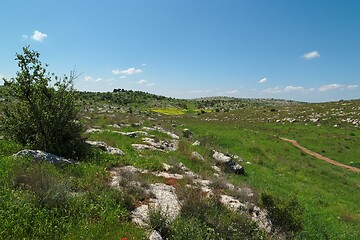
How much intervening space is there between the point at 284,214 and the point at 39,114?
12.4 m

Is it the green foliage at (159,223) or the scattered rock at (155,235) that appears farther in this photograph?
the green foliage at (159,223)

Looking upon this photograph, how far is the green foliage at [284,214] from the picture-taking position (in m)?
12.3

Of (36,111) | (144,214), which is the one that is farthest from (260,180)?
(36,111)

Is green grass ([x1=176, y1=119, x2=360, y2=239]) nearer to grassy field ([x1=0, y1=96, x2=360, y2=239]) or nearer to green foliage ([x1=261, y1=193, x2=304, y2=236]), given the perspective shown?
grassy field ([x1=0, y1=96, x2=360, y2=239])

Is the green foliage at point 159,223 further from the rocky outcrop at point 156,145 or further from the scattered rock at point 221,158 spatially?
the scattered rock at point 221,158

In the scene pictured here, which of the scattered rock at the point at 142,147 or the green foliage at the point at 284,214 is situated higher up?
the scattered rock at the point at 142,147

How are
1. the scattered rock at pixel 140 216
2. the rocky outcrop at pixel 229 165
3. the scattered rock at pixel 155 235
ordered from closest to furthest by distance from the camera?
the scattered rock at pixel 155 235 → the scattered rock at pixel 140 216 → the rocky outcrop at pixel 229 165

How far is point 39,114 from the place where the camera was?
531 inches

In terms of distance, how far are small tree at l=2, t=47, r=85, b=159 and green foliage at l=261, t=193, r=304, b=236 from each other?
376 inches

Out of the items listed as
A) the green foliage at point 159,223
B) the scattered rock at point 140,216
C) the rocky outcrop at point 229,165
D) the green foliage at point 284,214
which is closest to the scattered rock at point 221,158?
the rocky outcrop at point 229,165

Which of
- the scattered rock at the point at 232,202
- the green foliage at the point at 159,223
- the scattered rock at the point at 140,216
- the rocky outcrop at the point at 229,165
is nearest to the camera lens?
the green foliage at the point at 159,223

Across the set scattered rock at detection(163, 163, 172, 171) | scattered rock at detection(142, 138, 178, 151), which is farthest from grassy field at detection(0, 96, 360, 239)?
scattered rock at detection(142, 138, 178, 151)

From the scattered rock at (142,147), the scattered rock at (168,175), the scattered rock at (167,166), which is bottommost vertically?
the scattered rock at (168,175)

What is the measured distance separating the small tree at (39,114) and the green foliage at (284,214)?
955 cm
